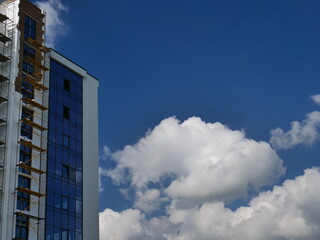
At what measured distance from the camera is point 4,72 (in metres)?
57.9

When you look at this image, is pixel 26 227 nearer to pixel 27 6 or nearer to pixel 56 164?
pixel 56 164

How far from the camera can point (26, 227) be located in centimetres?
5297

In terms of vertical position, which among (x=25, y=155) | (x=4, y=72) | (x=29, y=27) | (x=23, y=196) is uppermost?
(x=29, y=27)

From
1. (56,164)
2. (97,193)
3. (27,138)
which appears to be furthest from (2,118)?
(97,193)

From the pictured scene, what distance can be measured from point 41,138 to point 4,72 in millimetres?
8863

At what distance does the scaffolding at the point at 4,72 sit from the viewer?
53.9 metres

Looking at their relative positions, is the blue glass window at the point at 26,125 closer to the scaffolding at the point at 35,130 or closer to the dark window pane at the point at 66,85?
the scaffolding at the point at 35,130

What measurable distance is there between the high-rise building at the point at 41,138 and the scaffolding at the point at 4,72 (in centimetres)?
11

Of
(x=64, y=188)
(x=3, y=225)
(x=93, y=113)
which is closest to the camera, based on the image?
(x=3, y=225)

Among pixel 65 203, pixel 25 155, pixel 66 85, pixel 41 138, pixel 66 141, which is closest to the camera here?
pixel 25 155

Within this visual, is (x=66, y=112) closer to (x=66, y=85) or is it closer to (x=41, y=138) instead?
(x=66, y=85)

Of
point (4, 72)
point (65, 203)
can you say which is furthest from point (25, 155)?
point (4, 72)

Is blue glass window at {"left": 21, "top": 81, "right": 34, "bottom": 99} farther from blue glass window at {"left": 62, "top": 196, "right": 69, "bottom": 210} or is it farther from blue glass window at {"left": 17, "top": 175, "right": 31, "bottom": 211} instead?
blue glass window at {"left": 62, "top": 196, "right": 69, "bottom": 210}

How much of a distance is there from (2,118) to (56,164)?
28.4 feet
